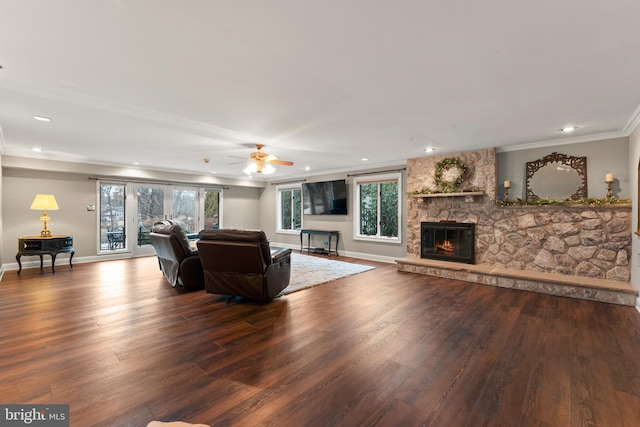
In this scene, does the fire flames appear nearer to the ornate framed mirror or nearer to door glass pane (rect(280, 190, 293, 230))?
the ornate framed mirror

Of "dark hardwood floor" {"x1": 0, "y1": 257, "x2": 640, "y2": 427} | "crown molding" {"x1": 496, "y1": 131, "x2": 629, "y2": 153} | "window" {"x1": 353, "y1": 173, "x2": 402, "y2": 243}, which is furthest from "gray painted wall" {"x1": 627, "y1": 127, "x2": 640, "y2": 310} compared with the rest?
"window" {"x1": 353, "y1": 173, "x2": 402, "y2": 243}

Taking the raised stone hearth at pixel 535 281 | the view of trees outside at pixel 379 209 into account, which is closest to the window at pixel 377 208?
the view of trees outside at pixel 379 209

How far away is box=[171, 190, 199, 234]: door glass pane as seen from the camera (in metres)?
8.20

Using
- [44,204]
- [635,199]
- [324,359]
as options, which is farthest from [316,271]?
[44,204]

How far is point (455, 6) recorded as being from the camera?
162 centimetres

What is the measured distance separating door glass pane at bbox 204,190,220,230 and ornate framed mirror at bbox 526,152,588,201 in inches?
325

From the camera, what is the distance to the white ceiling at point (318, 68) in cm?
168

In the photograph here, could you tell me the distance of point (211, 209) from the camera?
355 inches

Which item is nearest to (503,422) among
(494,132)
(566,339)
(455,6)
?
(566,339)

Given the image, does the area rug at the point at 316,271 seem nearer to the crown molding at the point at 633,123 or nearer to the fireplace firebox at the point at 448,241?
the fireplace firebox at the point at 448,241

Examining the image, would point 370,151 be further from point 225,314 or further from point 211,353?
point 211,353

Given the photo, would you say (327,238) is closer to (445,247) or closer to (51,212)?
(445,247)

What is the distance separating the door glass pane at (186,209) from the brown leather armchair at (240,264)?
505 centimetres

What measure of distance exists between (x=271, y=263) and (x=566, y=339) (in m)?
3.28
